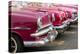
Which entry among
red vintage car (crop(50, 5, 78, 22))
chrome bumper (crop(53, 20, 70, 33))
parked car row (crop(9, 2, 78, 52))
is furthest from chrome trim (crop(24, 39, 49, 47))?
red vintage car (crop(50, 5, 78, 22))

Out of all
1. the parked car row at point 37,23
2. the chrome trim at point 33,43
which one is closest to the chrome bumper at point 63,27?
the parked car row at point 37,23

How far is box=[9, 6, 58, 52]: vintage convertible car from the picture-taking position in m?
1.80

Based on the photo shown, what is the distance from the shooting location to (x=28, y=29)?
1.83 meters

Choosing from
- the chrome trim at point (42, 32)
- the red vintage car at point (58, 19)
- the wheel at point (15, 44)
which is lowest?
the wheel at point (15, 44)

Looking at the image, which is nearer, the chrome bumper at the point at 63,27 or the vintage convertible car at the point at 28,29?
the vintage convertible car at the point at 28,29

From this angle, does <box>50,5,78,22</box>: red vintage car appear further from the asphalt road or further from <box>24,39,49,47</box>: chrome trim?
<box>24,39,49,47</box>: chrome trim

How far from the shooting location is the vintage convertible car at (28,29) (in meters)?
1.80

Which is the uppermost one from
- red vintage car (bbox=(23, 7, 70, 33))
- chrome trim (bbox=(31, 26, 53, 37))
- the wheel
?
red vintage car (bbox=(23, 7, 70, 33))

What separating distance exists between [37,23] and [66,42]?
39cm

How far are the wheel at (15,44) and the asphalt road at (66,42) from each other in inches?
4.4

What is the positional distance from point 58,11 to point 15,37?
1.76ft

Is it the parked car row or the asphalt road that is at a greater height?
the parked car row

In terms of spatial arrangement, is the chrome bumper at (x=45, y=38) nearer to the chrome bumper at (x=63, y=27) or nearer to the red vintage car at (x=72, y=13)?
the chrome bumper at (x=63, y=27)

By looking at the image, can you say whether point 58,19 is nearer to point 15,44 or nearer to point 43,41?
point 43,41
